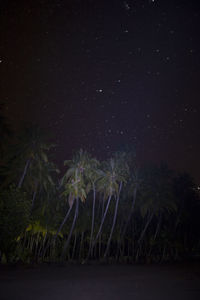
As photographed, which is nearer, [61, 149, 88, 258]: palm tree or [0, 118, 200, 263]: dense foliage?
[0, 118, 200, 263]: dense foliage

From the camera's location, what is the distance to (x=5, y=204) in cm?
2842

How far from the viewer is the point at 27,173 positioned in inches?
1492

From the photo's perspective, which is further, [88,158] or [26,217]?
[88,158]

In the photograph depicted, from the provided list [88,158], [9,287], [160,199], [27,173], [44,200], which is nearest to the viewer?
[9,287]

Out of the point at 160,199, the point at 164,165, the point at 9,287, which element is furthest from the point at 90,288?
the point at 164,165

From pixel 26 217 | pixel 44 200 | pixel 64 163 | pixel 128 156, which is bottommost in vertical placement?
pixel 26 217

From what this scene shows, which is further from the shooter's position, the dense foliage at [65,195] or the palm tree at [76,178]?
the palm tree at [76,178]

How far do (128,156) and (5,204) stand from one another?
2183cm

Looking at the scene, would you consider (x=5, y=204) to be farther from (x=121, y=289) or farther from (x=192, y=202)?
(x=192, y=202)

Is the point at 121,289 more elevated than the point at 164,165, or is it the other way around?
the point at 164,165

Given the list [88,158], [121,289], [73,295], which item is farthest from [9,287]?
[88,158]

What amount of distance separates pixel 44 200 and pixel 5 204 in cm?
1677

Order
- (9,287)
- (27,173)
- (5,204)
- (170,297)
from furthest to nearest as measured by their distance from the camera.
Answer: (27,173)
(5,204)
(9,287)
(170,297)

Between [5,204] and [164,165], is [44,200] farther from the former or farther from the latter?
[164,165]
